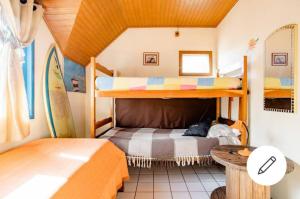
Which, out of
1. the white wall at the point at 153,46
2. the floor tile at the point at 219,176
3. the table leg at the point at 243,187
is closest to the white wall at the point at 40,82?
the white wall at the point at 153,46

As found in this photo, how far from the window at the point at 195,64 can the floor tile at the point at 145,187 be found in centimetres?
212

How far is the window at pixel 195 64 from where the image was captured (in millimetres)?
3609

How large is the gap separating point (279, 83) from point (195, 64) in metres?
2.07

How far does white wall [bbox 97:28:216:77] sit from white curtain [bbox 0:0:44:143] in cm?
193

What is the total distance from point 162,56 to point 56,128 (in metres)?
2.24

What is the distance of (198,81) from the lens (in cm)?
225

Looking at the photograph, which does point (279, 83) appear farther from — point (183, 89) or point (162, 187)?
point (162, 187)

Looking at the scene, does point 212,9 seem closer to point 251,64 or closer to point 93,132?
point 251,64

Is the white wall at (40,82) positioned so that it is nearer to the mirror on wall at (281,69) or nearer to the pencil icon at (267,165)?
the pencil icon at (267,165)

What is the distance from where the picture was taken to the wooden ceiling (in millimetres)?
2207

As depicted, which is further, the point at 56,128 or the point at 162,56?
the point at 162,56

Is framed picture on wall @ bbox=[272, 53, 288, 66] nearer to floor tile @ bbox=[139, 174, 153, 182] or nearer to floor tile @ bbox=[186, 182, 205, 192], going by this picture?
floor tile @ bbox=[186, 182, 205, 192]

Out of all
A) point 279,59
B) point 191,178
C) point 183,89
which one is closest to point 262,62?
point 279,59

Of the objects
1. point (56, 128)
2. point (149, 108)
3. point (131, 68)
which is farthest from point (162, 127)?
point (56, 128)
